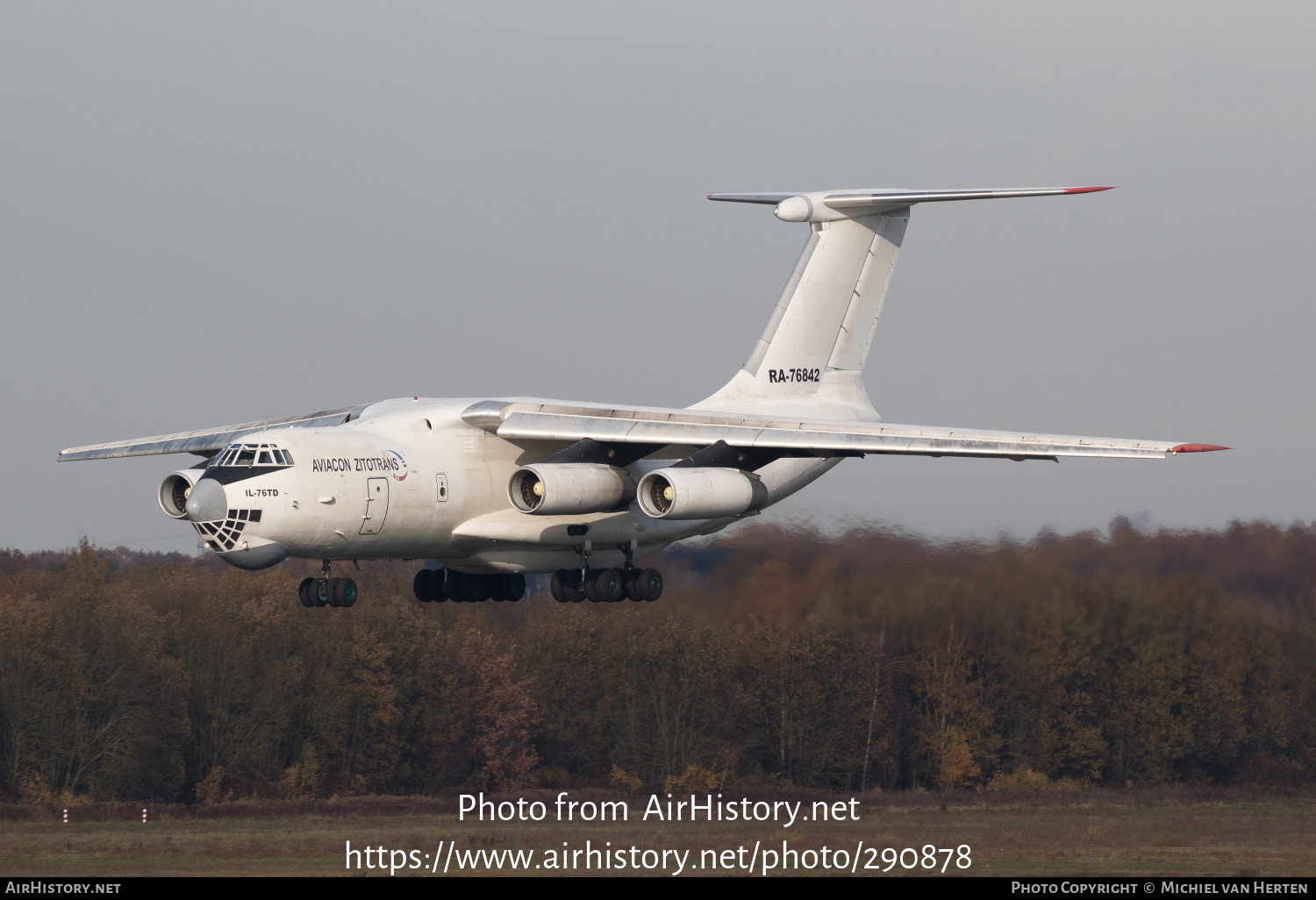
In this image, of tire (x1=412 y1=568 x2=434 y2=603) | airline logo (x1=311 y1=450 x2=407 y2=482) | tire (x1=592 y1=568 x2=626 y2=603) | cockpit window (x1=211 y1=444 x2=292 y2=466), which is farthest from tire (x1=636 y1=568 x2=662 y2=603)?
cockpit window (x1=211 y1=444 x2=292 y2=466)

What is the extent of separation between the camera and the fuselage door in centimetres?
1638

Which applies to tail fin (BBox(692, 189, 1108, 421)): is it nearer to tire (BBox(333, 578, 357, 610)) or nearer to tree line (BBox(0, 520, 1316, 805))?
tree line (BBox(0, 520, 1316, 805))

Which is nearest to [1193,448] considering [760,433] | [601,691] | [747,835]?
[760,433]

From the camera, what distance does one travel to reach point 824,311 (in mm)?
20484

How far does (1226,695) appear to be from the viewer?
27.1 metres

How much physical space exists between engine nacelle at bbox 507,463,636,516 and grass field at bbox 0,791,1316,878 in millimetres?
6973

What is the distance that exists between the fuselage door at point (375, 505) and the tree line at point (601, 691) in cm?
797

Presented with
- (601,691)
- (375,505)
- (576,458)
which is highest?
(576,458)

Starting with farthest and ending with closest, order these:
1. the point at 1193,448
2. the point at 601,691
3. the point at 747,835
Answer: the point at 601,691 → the point at 747,835 → the point at 1193,448

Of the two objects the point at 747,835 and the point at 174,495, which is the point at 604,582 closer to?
the point at 174,495

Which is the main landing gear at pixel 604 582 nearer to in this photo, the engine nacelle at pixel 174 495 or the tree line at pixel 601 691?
the engine nacelle at pixel 174 495

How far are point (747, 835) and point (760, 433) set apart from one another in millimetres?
11814

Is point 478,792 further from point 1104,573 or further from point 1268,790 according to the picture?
point 1104,573
